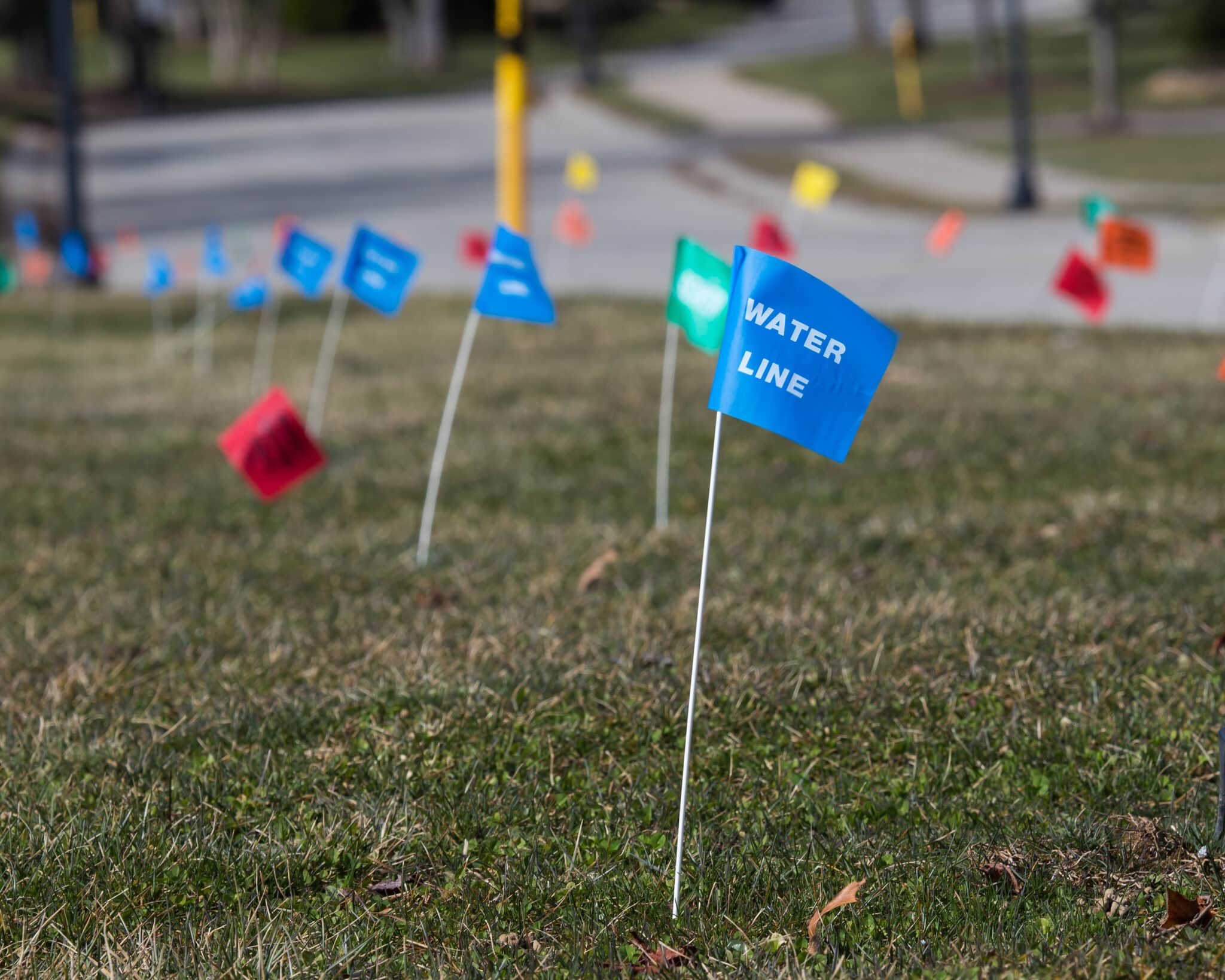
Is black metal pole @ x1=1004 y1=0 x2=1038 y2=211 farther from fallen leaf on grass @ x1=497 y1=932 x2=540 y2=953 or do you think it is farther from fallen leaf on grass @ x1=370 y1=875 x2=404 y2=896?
fallen leaf on grass @ x1=497 y1=932 x2=540 y2=953

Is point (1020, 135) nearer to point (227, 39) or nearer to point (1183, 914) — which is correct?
point (1183, 914)

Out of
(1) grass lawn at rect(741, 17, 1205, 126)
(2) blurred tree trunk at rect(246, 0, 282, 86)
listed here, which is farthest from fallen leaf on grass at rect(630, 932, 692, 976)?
(2) blurred tree trunk at rect(246, 0, 282, 86)

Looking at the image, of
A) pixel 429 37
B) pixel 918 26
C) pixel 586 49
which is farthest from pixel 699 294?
pixel 429 37

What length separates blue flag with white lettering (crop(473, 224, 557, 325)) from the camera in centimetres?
485

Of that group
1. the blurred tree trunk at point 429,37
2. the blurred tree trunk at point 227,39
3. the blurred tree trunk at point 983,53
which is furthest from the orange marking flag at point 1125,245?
the blurred tree trunk at point 227,39

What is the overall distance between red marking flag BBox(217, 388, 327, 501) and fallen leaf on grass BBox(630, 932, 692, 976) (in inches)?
116

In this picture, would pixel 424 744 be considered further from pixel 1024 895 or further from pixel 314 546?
pixel 314 546

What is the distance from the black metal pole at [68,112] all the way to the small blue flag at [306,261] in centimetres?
992

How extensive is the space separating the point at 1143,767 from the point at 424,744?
5.47 ft

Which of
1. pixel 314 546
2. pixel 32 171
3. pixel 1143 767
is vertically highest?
pixel 1143 767

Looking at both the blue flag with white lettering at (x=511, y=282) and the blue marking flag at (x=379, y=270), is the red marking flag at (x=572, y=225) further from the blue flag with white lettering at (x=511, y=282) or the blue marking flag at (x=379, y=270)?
the blue flag with white lettering at (x=511, y=282)

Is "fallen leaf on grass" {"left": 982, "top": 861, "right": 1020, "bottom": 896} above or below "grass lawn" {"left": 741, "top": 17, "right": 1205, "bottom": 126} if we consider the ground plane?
above

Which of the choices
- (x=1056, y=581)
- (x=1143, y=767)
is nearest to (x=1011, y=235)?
(x=1056, y=581)

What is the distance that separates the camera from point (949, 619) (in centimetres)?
447
